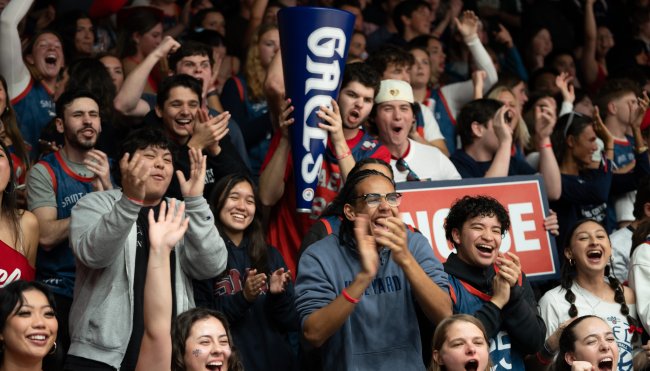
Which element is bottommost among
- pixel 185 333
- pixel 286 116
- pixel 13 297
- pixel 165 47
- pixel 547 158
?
pixel 185 333

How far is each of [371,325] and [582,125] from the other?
11.5 ft

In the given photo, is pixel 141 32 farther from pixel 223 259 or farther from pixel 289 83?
pixel 223 259

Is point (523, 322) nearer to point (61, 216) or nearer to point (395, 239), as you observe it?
point (395, 239)

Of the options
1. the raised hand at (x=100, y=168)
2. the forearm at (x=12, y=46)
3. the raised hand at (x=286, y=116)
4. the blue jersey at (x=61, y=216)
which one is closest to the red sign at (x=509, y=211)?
the raised hand at (x=286, y=116)

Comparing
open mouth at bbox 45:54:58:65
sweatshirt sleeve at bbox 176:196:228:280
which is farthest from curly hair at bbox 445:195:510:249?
open mouth at bbox 45:54:58:65

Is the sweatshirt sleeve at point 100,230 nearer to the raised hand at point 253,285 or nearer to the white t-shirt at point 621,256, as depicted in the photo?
the raised hand at point 253,285

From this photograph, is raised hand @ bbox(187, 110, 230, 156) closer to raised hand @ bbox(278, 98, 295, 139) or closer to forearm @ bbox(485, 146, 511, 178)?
raised hand @ bbox(278, 98, 295, 139)

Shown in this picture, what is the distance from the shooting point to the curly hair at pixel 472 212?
18.9 feet

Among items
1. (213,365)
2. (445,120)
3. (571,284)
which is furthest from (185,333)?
(445,120)

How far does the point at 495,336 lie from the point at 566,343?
1.37 ft

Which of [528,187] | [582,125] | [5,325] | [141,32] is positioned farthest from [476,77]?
[5,325]

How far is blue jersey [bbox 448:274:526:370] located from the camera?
18.3ft

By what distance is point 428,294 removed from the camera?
506cm

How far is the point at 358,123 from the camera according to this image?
6.66m
